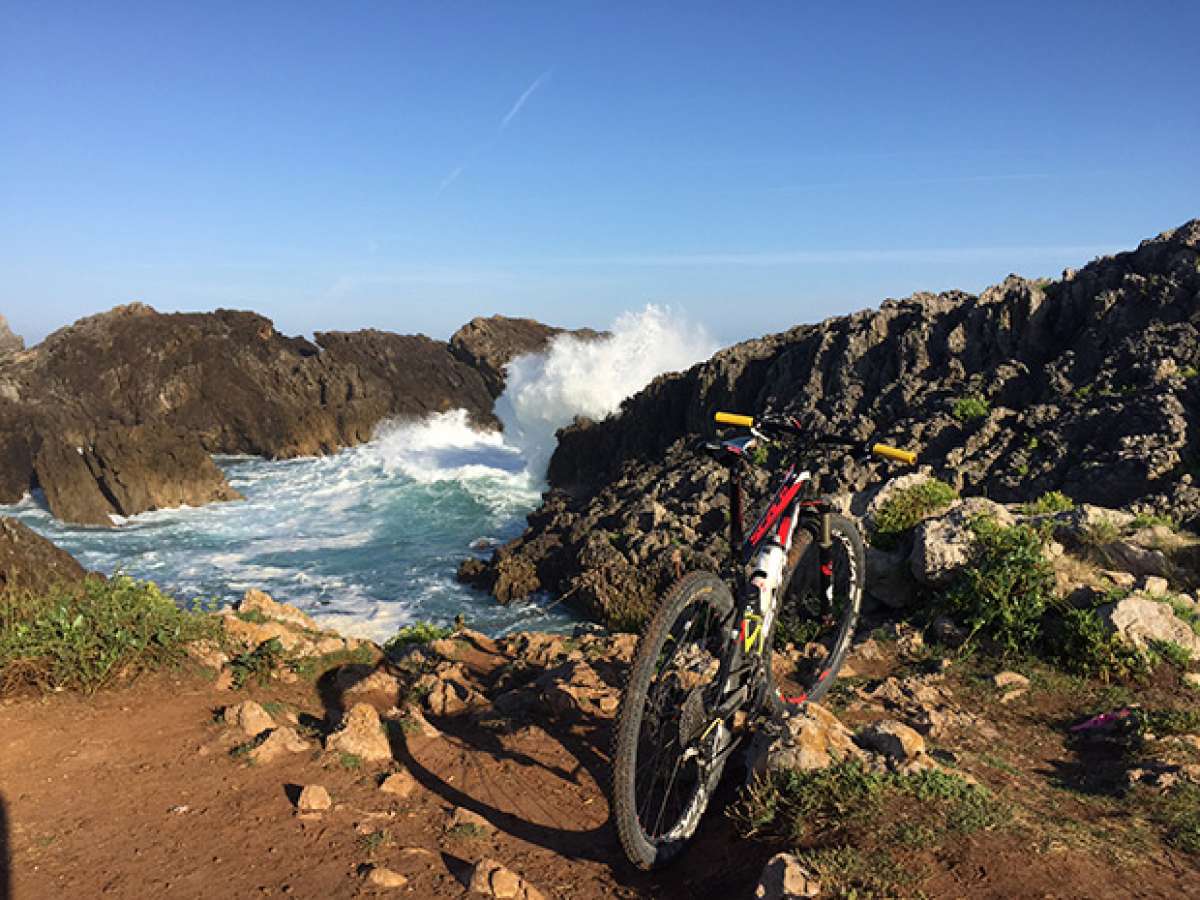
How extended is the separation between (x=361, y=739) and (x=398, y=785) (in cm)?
→ 51

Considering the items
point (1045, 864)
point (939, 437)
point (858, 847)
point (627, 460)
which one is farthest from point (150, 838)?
point (627, 460)

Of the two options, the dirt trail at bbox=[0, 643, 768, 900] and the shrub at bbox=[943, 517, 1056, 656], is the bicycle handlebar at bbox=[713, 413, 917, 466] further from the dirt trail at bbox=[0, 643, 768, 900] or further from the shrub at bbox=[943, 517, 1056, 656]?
the shrub at bbox=[943, 517, 1056, 656]

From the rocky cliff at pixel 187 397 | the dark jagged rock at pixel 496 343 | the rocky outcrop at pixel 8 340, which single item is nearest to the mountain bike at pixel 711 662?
the rocky cliff at pixel 187 397

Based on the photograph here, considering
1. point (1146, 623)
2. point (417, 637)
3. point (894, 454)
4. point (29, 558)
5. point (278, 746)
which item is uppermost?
point (894, 454)

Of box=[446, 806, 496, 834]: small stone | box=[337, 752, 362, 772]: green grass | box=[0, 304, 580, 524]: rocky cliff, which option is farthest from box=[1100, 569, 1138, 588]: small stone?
box=[0, 304, 580, 524]: rocky cliff

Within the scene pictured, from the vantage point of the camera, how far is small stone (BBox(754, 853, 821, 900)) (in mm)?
2695

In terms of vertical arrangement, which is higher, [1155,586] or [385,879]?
[1155,586]

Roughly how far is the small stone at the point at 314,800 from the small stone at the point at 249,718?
0.96 m

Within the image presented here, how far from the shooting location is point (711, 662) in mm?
3584

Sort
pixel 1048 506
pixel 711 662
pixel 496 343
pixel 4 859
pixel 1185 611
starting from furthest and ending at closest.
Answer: pixel 496 343
pixel 1048 506
pixel 1185 611
pixel 711 662
pixel 4 859

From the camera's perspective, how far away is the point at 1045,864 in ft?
9.43

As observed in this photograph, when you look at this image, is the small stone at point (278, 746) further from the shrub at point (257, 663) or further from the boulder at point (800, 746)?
the boulder at point (800, 746)

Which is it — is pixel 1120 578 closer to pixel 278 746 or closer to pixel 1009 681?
pixel 1009 681

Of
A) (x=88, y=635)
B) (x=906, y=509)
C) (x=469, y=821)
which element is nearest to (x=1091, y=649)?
(x=906, y=509)
